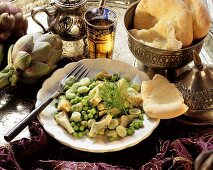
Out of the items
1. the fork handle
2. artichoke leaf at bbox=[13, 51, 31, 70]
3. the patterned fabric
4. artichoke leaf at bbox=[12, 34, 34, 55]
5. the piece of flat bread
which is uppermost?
artichoke leaf at bbox=[12, 34, 34, 55]

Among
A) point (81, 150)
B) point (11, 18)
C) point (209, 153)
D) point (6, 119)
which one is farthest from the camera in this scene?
point (11, 18)

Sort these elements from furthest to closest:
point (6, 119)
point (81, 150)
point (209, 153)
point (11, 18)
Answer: point (11, 18)
point (6, 119)
point (81, 150)
point (209, 153)

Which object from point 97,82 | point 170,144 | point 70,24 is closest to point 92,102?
point 97,82

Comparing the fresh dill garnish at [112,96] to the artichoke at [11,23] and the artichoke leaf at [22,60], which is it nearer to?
the artichoke leaf at [22,60]

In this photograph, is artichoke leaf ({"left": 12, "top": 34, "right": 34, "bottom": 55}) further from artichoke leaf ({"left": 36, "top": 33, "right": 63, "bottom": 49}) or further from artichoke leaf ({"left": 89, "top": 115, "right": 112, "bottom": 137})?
artichoke leaf ({"left": 89, "top": 115, "right": 112, "bottom": 137})

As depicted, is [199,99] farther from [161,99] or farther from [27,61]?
[27,61]

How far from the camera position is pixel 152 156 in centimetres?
101

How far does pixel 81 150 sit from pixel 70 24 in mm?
409

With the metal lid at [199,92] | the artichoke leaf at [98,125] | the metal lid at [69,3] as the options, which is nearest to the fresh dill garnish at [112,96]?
the artichoke leaf at [98,125]

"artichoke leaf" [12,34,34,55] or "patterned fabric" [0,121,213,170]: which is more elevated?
"artichoke leaf" [12,34,34,55]

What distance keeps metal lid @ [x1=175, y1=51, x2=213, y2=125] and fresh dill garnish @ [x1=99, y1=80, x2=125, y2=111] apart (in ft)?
0.47

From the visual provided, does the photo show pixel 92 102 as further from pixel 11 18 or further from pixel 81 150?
pixel 11 18

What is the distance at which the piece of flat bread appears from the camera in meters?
1.02

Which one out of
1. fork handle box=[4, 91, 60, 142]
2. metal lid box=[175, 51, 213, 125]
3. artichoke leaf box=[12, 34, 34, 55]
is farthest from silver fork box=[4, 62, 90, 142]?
metal lid box=[175, 51, 213, 125]
